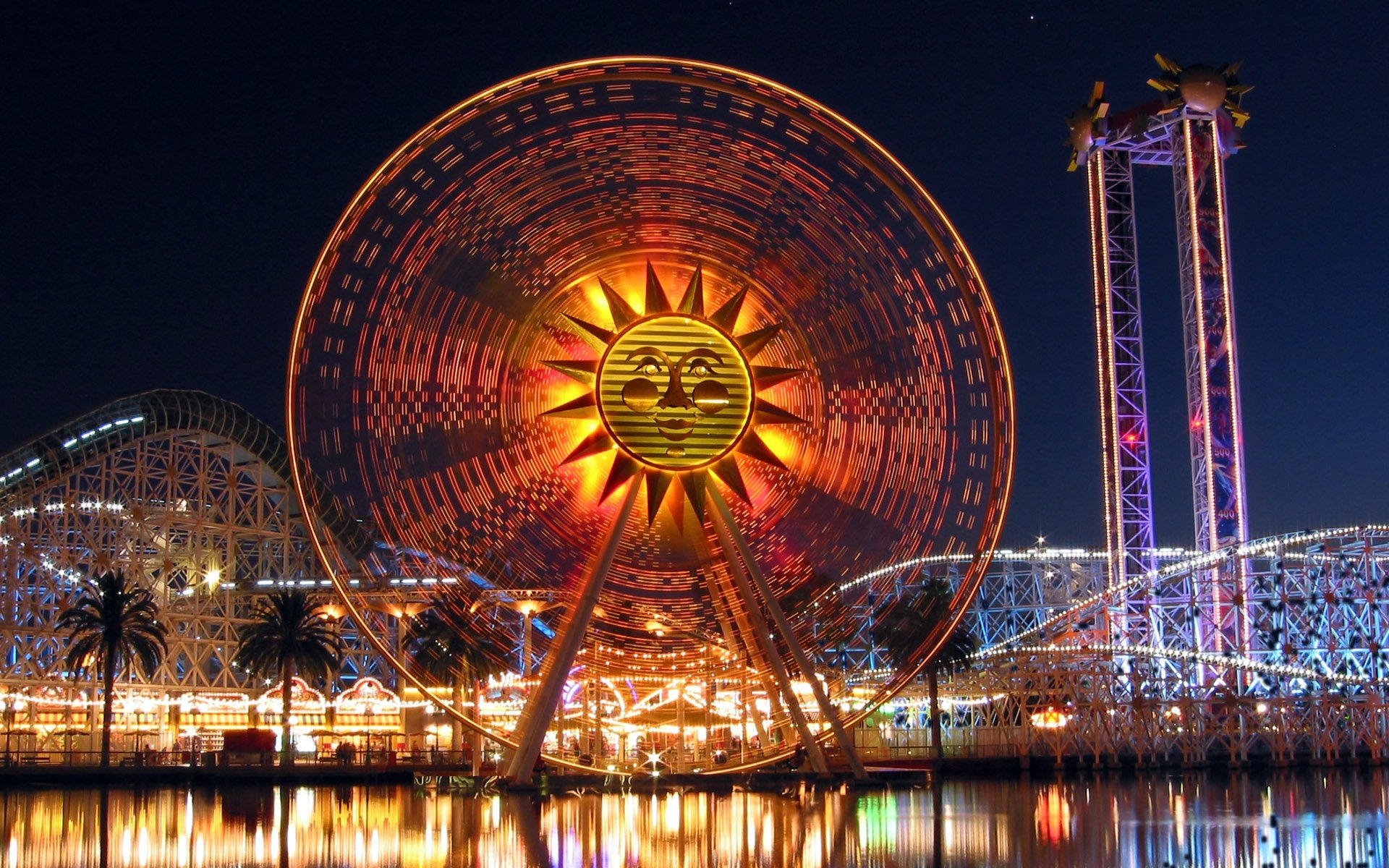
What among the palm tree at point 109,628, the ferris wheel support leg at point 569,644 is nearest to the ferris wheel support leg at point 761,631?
the ferris wheel support leg at point 569,644

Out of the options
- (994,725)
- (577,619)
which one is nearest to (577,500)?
(577,619)

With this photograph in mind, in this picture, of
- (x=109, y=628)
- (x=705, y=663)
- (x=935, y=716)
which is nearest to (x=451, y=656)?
(x=705, y=663)

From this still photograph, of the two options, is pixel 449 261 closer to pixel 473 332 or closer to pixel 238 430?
pixel 473 332

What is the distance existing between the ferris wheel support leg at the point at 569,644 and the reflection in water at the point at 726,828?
1574 mm

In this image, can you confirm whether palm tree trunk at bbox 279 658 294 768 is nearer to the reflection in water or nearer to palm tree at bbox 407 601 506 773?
palm tree at bbox 407 601 506 773

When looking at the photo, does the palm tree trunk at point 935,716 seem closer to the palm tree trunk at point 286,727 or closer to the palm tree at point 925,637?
the palm tree at point 925,637

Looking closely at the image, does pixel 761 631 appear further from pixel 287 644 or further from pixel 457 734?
pixel 287 644

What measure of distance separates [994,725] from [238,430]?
2964 cm

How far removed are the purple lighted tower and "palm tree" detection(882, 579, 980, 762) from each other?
1239 cm

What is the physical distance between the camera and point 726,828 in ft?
94.0

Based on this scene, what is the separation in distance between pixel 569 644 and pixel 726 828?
5.13 metres

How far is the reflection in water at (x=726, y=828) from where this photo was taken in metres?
23.6

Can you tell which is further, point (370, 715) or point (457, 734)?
point (370, 715)

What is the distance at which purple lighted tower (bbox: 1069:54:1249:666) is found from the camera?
72.4 m
